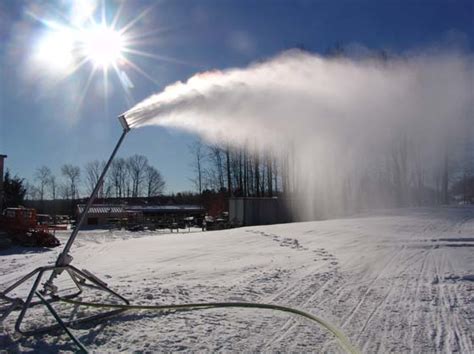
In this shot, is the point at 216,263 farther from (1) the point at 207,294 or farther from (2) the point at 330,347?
(2) the point at 330,347

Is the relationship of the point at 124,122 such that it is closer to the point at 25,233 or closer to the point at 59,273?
the point at 59,273

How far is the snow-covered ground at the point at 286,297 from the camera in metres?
4.52

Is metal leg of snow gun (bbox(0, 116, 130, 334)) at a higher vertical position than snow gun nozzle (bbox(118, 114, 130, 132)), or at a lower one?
lower

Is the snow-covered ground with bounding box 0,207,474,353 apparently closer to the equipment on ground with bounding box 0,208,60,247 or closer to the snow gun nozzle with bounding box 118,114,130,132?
the snow gun nozzle with bounding box 118,114,130,132

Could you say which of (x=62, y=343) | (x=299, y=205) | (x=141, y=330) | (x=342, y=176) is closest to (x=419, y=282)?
(x=141, y=330)

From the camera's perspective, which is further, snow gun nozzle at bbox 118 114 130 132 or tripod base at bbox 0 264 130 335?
snow gun nozzle at bbox 118 114 130 132

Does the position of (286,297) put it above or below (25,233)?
below

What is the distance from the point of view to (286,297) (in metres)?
6.53

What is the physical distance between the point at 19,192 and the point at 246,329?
52.2 meters

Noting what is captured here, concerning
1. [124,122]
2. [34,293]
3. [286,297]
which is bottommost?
[286,297]

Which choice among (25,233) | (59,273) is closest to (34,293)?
(59,273)

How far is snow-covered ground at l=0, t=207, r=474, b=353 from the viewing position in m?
4.52

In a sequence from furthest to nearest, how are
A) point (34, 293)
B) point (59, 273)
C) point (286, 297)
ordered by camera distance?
point (286, 297)
point (34, 293)
point (59, 273)

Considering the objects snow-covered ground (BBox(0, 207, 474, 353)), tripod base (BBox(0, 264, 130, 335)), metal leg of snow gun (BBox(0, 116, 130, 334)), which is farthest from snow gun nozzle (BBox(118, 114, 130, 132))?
Result: snow-covered ground (BBox(0, 207, 474, 353))
